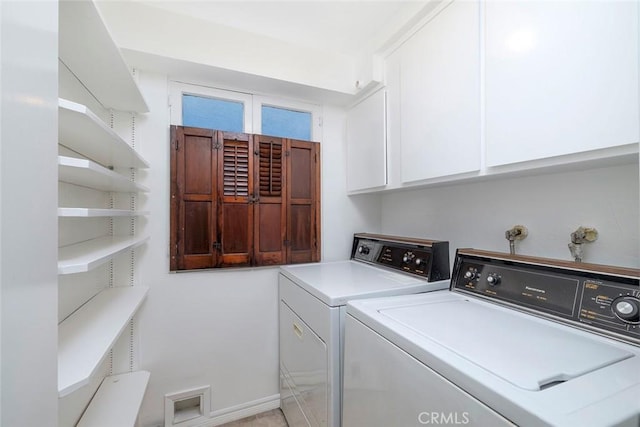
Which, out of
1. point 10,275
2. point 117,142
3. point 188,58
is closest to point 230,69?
point 188,58

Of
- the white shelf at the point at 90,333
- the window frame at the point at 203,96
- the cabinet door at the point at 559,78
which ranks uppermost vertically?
the window frame at the point at 203,96

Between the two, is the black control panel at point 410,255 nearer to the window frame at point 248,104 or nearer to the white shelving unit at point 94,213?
the window frame at point 248,104

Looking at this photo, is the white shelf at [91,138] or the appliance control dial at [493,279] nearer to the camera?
the white shelf at [91,138]

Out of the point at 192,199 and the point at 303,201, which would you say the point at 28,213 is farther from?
the point at 303,201

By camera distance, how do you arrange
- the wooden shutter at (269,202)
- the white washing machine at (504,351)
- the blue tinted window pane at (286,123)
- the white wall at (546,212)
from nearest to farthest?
the white washing machine at (504,351) < the white wall at (546,212) < the wooden shutter at (269,202) < the blue tinted window pane at (286,123)

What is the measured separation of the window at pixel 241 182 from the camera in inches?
72.3

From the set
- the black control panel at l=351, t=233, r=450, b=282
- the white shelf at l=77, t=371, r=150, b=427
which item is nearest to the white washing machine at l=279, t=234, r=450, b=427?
the black control panel at l=351, t=233, r=450, b=282

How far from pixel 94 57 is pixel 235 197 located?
1.03 metres

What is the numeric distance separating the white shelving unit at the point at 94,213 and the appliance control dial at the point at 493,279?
155 cm

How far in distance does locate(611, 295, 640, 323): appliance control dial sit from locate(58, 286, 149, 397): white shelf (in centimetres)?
166

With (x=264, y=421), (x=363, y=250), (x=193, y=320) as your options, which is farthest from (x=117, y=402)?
(x=363, y=250)

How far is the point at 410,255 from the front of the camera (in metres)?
1.69

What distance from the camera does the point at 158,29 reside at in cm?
161

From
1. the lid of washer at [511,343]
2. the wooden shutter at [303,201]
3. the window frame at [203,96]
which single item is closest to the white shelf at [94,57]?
the window frame at [203,96]
